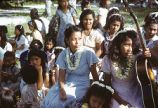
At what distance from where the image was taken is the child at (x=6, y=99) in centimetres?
689

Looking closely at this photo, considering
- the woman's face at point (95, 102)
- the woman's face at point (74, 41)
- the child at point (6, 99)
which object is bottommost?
the child at point (6, 99)

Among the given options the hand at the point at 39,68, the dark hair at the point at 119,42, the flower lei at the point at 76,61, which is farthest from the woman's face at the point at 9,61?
the dark hair at the point at 119,42

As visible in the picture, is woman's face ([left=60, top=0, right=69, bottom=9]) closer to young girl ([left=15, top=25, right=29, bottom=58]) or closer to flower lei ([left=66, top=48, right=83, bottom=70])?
young girl ([left=15, top=25, right=29, bottom=58])

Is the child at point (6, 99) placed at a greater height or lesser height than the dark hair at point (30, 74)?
lesser

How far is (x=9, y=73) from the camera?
7.21 meters

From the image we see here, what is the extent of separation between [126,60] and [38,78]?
1.73 meters

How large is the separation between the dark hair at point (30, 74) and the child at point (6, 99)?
66 cm

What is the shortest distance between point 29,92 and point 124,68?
68.4 inches

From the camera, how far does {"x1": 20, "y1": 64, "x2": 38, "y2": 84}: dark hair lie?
248 inches

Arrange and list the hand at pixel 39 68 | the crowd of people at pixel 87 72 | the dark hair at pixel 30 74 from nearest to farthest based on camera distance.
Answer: the crowd of people at pixel 87 72 → the dark hair at pixel 30 74 → the hand at pixel 39 68

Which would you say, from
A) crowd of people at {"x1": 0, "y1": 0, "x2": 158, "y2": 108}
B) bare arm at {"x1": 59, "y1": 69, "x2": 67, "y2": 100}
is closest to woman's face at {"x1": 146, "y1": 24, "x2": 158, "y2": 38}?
crowd of people at {"x1": 0, "y1": 0, "x2": 158, "y2": 108}

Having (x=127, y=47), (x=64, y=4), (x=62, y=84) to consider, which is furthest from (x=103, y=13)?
(x=127, y=47)

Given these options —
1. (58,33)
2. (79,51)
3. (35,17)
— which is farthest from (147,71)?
(35,17)

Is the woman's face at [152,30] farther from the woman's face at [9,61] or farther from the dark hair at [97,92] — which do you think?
the woman's face at [9,61]
